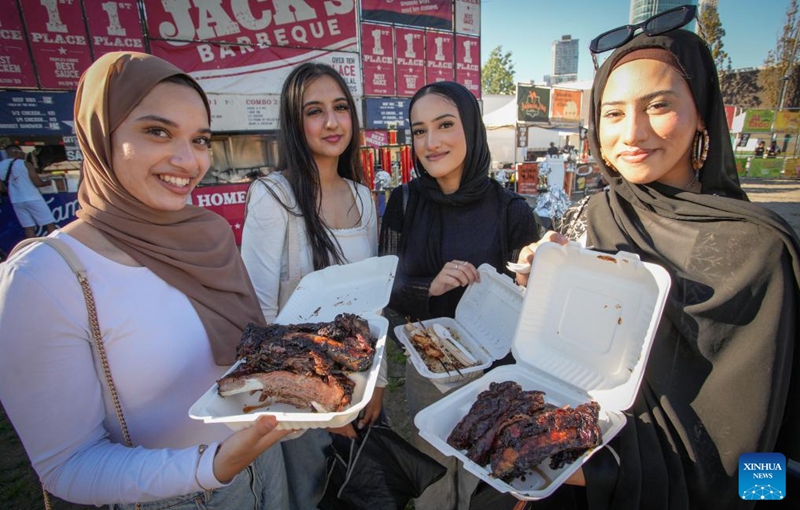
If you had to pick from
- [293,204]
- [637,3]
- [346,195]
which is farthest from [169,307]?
[637,3]

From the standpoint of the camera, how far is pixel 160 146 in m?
1.44

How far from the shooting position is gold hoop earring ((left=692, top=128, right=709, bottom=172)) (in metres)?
1.65

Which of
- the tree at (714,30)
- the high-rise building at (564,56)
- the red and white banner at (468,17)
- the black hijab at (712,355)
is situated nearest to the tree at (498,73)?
the tree at (714,30)

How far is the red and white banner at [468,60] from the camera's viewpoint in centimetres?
1015

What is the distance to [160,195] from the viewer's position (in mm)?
1482

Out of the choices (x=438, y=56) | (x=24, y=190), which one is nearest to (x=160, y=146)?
(x=24, y=190)

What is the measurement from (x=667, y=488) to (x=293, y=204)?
7.63 feet

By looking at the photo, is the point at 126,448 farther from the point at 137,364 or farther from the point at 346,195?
the point at 346,195

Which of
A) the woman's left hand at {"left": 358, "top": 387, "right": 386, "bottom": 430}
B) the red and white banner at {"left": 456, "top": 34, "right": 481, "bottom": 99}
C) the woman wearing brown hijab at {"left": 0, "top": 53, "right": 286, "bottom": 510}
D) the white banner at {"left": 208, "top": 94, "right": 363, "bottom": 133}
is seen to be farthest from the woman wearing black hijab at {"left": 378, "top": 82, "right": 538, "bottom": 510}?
the red and white banner at {"left": 456, "top": 34, "right": 481, "bottom": 99}

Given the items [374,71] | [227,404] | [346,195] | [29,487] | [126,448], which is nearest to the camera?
[126,448]

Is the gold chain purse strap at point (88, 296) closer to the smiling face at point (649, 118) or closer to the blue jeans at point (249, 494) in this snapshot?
the blue jeans at point (249, 494)

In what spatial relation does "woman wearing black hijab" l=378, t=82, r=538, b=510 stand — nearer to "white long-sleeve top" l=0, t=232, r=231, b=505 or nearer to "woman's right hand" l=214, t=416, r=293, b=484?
"woman's right hand" l=214, t=416, r=293, b=484

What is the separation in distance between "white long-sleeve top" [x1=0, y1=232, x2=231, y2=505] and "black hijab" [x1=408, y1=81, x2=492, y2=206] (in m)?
1.74

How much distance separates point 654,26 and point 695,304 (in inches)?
49.7
